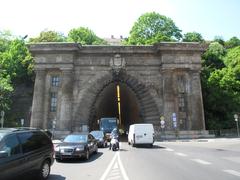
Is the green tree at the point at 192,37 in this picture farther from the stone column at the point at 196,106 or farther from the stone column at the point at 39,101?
the stone column at the point at 39,101

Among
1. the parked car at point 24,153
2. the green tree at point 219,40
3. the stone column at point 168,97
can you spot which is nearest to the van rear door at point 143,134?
the stone column at point 168,97

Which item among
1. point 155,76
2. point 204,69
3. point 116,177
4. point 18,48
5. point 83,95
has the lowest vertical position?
point 116,177

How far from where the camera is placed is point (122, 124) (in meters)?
76.2

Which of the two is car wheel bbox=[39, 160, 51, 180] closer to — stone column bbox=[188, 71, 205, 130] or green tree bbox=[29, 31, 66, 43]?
stone column bbox=[188, 71, 205, 130]

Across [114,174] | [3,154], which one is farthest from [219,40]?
[3,154]

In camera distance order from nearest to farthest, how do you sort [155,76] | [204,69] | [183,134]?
[183,134] → [155,76] → [204,69]

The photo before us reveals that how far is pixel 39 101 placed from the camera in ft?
144

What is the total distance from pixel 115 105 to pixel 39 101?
23.0 metres

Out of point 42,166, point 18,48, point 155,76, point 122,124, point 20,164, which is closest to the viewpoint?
point 20,164

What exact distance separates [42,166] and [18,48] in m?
60.1

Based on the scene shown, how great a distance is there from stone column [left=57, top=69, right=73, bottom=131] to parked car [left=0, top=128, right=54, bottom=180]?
103ft

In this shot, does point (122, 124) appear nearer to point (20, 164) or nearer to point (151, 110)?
point (151, 110)

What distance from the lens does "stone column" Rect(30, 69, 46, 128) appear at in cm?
4347

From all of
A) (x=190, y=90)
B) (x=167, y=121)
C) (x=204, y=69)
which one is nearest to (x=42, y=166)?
(x=167, y=121)
